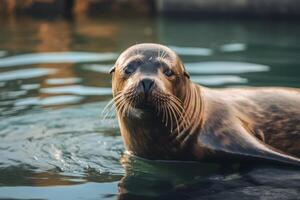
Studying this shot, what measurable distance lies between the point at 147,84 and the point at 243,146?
3.03ft

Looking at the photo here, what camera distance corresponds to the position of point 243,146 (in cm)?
570

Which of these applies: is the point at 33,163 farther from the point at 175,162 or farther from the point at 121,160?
the point at 175,162

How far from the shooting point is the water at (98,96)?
17.6 ft

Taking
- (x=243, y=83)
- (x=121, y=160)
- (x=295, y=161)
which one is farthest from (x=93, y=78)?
(x=295, y=161)

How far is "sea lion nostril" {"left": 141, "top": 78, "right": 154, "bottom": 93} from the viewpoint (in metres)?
5.33

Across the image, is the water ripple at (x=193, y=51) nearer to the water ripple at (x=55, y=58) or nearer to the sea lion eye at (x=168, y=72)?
the water ripple at (x=55, y=58)

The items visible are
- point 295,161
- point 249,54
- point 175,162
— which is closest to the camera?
point 295,161

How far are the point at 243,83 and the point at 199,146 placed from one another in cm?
317

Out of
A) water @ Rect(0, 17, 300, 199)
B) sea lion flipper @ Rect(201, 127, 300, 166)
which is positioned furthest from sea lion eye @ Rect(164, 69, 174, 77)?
water @ Rect(0, 17, 300, 199)

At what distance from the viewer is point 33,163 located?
5.99 meters

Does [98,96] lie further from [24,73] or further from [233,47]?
[233,47]

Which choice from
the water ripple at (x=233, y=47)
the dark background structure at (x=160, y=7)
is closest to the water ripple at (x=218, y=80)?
the water ripple at (x=233, y=47)

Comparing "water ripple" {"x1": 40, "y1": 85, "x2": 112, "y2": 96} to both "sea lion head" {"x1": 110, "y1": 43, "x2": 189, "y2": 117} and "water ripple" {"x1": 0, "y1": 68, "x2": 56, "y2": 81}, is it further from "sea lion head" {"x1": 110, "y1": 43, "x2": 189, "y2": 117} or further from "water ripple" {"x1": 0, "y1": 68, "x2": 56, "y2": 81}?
"sea lion head" {"x1": 110, "y1": 43, "x2": 189, "y2": 117}

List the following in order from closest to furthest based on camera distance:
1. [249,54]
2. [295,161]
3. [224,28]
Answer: [295,161], [249,54], [224,28]
